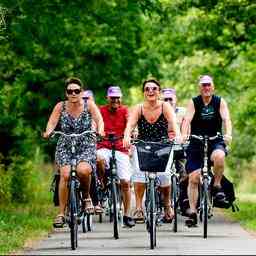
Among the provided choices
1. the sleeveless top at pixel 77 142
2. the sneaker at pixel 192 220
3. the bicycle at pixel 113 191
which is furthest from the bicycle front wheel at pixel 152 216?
the sneaker at pixel 192 220

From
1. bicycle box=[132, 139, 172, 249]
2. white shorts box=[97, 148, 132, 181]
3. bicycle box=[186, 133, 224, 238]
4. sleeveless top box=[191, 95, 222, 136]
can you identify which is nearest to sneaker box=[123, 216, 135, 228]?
white shorts box=[97, 148, 132, 181]

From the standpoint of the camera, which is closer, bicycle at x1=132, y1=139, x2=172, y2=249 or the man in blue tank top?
bicycle at x1=132, y1=139, x2=172, y2=249

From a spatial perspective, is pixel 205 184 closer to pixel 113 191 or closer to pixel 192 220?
pixel 192 220

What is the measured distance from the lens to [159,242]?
52.5ft

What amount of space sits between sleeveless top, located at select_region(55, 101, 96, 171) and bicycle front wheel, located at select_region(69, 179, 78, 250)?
459mm

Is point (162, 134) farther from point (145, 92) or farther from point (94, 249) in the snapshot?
point (94, 249)

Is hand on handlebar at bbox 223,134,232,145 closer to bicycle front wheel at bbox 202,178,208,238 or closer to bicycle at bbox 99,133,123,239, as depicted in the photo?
bicycle front wheel at bbox 202,178,208,238

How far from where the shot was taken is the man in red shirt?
60.0 ft

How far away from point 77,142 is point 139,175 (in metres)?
1.28

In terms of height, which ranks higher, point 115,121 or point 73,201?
point 115,121

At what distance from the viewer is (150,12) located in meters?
25.1

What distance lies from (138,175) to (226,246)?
200cm

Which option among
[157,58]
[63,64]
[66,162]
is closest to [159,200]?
[66,162]

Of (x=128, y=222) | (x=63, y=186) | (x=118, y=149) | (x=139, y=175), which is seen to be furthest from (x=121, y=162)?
(x=63, y=186)
